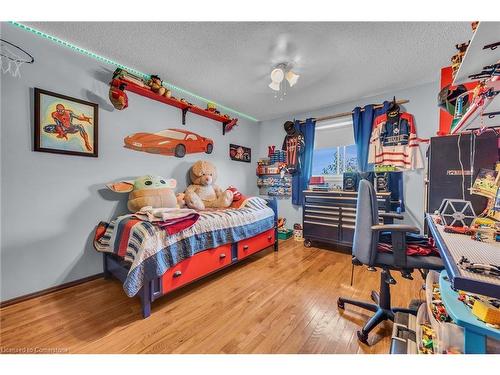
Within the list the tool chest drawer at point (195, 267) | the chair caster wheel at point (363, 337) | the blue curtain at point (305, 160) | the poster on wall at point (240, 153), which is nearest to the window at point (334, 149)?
the blue curtain at point (305, 160)

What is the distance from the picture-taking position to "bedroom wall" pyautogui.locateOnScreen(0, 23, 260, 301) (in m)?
1.58

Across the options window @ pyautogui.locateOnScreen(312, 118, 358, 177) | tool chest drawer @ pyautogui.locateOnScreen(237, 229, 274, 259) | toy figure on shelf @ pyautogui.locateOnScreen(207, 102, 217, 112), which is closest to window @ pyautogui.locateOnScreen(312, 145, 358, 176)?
window @ pyautogui.locateOnScreen(312, 118, 358, 177)

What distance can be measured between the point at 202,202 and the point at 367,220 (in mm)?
1991

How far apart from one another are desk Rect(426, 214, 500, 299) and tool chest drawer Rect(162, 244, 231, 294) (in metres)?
1.65

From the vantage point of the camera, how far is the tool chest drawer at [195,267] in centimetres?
161

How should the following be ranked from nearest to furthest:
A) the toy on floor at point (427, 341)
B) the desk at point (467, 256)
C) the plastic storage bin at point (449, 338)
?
the desk at point (467, 256), the plastic storage bin at point (449, 338), the toy on floor at point (427, 341)

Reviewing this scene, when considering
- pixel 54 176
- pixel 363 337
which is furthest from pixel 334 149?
pixel 54 176

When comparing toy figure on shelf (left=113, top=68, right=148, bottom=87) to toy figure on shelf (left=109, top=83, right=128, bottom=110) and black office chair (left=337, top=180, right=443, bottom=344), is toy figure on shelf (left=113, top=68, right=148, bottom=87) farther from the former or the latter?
black office chair (left=337, top=180, right=443, bottom=344)

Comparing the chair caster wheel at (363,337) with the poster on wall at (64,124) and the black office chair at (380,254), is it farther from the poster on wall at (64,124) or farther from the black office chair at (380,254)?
the poster on wall at (64,124)

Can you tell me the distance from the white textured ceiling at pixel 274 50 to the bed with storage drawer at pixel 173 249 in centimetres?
158

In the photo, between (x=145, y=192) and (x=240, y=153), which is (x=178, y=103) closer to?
(x=145, y=192)

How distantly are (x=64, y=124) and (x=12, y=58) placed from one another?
0.55 metres
